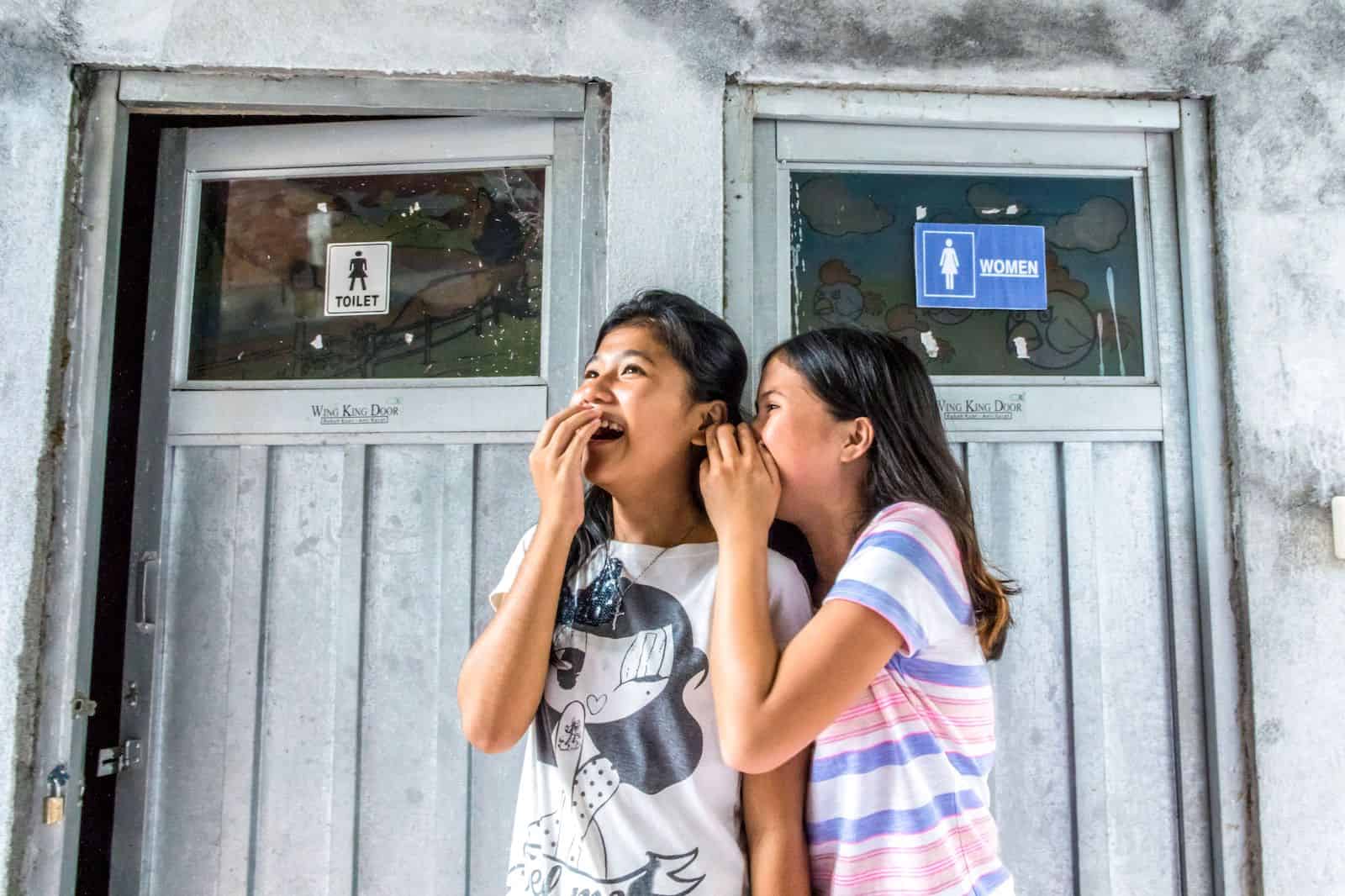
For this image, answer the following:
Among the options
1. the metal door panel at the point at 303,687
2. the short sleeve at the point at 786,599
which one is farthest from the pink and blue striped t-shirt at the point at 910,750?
the metal door panel at the point at 303,687

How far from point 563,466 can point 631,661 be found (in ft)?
1.25

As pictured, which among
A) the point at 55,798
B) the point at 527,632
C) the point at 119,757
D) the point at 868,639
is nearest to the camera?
the point at 868,639

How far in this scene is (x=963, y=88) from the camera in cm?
219

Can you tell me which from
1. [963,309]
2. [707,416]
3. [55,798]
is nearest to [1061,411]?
[963,309]

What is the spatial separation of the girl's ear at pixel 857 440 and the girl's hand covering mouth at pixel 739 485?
5.5 inches

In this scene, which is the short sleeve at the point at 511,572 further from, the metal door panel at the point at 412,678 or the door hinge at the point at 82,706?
the door hinge at the point at 82,706

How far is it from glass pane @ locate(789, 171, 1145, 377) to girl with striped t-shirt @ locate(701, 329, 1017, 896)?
56cm

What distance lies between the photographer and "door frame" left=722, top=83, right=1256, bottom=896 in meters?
2.07

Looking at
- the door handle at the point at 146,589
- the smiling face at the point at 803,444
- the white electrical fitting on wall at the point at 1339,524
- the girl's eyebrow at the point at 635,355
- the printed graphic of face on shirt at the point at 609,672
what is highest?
the girl's eyebrow at the point at 635,355

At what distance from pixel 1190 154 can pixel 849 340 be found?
1216mm

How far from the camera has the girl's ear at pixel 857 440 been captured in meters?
1.66

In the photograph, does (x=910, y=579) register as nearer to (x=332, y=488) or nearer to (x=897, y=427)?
(x=897, y=427)

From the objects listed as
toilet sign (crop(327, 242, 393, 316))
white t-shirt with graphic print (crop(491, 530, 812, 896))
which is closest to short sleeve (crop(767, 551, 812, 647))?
white t-shirt with graphic print (crop(491, 530, 812, 896))

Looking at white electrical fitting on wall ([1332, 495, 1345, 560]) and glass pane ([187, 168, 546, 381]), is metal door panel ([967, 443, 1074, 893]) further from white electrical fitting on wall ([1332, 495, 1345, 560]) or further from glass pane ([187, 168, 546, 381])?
glass pane ([187, 168, 546, 381])
